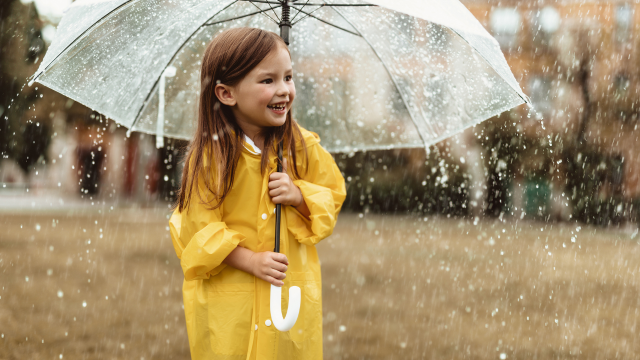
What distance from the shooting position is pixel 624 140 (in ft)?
58.0

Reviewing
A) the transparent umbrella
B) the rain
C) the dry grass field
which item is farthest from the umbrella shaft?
the dry grass field

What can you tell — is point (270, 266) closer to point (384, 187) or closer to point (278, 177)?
point (278, 177)

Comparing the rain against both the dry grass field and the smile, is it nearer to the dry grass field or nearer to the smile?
the dry grass field

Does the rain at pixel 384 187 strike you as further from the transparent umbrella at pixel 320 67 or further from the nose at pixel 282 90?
the nose at pixel 282 90

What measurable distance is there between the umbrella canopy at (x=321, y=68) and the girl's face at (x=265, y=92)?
56cm

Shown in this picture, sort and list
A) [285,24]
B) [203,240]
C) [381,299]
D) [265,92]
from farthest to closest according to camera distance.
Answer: [381,299], [285,24], [265,92], [203,240]

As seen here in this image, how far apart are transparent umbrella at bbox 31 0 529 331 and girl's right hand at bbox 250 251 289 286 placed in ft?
3.13

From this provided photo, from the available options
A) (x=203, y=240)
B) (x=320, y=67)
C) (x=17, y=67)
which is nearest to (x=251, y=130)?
(x=203, y=240)

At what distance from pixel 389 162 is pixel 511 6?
832cm

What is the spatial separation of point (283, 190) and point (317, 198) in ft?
0.44

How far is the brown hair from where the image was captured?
2.04 m

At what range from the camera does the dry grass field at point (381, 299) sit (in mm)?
4227

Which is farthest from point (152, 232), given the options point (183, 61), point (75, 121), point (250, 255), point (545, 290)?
point (75, 121)

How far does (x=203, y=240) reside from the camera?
1960 mm
